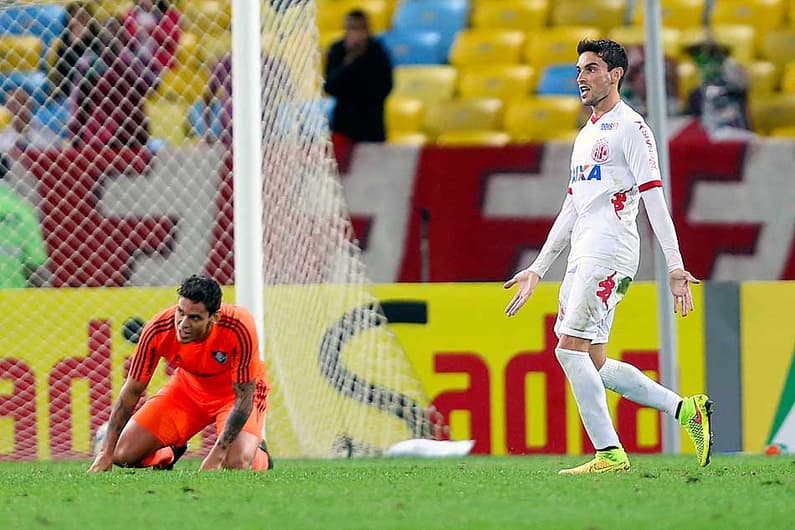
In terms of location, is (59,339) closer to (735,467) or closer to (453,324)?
(453,324)

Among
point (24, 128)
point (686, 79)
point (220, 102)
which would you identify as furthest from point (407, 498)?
point (686, 79)

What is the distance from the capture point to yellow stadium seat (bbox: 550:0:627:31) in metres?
14.6

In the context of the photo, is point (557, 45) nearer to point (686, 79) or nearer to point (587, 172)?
point (686, 79)

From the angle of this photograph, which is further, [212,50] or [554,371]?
[212,50]

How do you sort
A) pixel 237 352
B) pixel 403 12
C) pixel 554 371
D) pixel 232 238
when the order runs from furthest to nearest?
pixel 403 12, pixel 232 238, pixel 554 371, pixel 237 352

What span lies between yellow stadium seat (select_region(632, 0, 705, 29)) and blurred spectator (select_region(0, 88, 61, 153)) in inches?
233

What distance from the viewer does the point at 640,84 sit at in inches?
492

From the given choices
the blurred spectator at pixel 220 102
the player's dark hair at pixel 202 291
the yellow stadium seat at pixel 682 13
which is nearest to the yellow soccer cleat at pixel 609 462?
the player's dark hair at pixel 202 291

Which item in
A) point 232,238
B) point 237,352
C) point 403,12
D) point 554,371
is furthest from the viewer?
point 403,12

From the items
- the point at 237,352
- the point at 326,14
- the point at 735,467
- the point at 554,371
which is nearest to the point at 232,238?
the point at 554,371

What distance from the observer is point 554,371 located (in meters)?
9.90

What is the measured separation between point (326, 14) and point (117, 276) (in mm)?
5603

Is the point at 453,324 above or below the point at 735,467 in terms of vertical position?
above

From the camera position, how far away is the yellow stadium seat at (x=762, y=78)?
45.1ft
